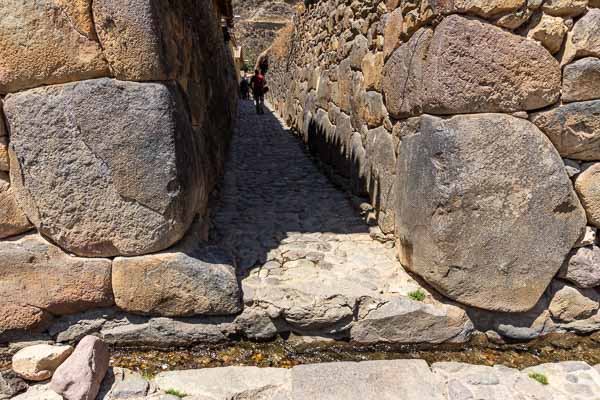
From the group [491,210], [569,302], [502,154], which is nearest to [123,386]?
[491,210]

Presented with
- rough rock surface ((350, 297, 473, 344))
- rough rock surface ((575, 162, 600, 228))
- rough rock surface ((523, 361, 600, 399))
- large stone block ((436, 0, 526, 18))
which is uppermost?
large stone block ((436, 0, 526, 18))

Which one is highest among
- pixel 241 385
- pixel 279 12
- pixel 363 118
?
pixel 279 12

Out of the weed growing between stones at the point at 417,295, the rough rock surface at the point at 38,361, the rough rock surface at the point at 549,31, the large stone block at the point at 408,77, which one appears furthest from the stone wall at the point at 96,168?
the rough rock surface at the point at 549,31

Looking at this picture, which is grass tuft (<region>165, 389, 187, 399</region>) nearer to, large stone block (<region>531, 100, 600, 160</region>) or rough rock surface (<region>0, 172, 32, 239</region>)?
rough rock surface (<region>0, 172, 32, 239</region>)

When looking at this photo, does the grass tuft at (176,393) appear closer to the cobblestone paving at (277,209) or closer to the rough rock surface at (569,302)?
the cobblestone paving at (277,209)

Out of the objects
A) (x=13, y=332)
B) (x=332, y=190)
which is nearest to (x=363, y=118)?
(x=332, y=190)

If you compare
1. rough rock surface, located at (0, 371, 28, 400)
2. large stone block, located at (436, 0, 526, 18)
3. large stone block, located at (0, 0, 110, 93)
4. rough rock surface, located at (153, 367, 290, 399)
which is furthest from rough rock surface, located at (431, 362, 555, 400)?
large stone block, located at (0, 0, 110, 93)

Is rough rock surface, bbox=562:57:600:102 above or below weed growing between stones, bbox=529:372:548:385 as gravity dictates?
above

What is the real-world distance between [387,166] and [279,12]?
87.1 ft

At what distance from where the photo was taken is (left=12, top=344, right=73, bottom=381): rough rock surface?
1732mm

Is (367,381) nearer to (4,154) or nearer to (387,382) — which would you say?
(387,382)

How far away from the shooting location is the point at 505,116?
176 centimetres

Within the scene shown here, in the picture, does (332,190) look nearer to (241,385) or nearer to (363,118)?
(363,118)

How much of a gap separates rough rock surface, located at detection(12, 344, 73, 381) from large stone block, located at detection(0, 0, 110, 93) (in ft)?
4.07
